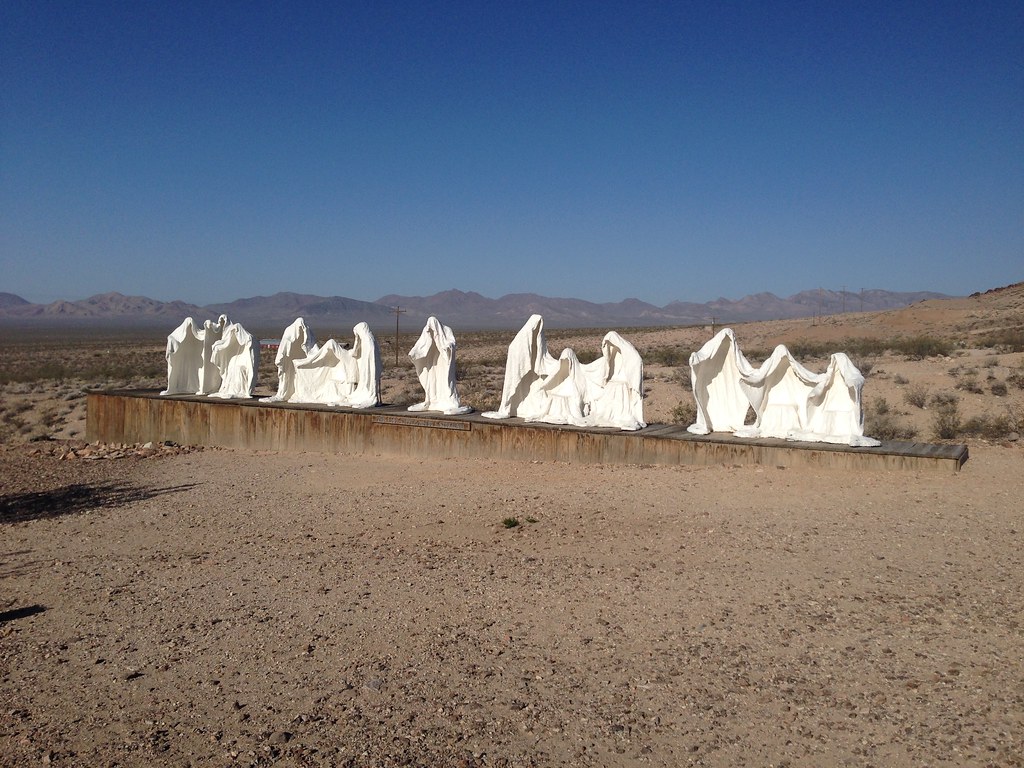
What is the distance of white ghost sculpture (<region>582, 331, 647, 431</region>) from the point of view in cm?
1159

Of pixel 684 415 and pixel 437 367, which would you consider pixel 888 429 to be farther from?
pixel 437 367

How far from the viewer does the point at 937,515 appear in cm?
758

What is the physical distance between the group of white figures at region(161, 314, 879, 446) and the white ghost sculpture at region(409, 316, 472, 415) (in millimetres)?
17

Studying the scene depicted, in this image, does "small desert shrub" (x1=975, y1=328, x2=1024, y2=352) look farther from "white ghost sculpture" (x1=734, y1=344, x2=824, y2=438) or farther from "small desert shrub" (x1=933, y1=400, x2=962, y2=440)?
"white ghost sculpture" (x1=734, y1=344, x2=824, y2=438)

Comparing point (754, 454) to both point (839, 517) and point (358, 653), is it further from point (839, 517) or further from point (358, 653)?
point (358, 653)

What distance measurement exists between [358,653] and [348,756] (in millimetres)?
1150

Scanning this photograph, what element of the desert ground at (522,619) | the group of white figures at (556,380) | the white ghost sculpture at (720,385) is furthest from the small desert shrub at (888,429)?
the white ghost sculpture at (720,385)

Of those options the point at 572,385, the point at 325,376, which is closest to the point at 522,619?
the point at 572,385

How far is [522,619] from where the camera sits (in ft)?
17.9

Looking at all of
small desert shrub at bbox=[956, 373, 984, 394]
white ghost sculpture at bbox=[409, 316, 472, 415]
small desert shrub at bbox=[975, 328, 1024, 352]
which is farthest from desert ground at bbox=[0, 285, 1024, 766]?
small desert shrub at bbox=[975, 328, 1024, 352]

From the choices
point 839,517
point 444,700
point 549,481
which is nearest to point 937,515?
point 839,517

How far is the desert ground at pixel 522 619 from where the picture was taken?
13.0 feet

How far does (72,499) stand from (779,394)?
29.6ft

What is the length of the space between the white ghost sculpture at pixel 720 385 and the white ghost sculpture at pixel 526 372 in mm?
2263
